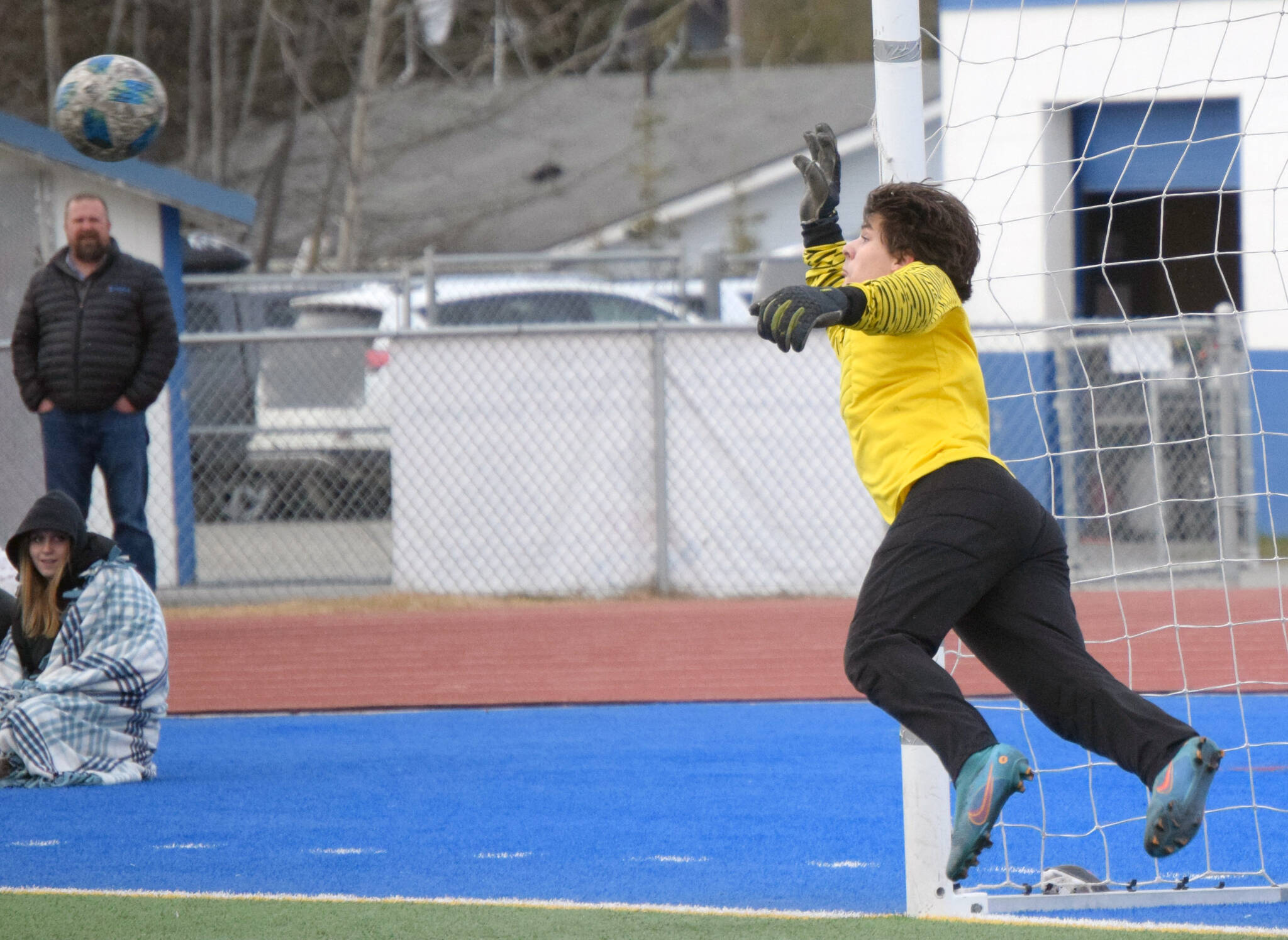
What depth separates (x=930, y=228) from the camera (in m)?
4.15

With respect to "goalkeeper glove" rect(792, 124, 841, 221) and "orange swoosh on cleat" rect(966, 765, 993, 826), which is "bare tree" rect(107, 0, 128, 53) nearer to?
"goalkeeper glove" rect(792, 124, 841, 221)

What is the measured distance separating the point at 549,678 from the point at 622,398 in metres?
3.06

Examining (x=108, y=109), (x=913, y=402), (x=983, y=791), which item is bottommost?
(x=983, y=791)

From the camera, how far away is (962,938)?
13.8ft

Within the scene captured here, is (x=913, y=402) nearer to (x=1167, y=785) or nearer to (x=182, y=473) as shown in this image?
(x=1167, y=785)

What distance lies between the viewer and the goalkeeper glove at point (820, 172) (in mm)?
4441

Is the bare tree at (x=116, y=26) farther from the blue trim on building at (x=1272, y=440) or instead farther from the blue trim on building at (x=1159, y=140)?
the blue trim on building at (x=1272, y=440)

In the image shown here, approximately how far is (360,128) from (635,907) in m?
18.8

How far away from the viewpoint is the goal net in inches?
236

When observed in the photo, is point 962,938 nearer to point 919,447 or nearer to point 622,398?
point 919,447

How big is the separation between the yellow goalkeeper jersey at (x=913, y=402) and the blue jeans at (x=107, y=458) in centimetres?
618

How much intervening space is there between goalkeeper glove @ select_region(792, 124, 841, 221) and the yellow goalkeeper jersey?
18.7 inches

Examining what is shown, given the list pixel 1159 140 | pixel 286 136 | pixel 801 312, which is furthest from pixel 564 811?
pixel 286 136

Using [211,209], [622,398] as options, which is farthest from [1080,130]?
[211,209]
